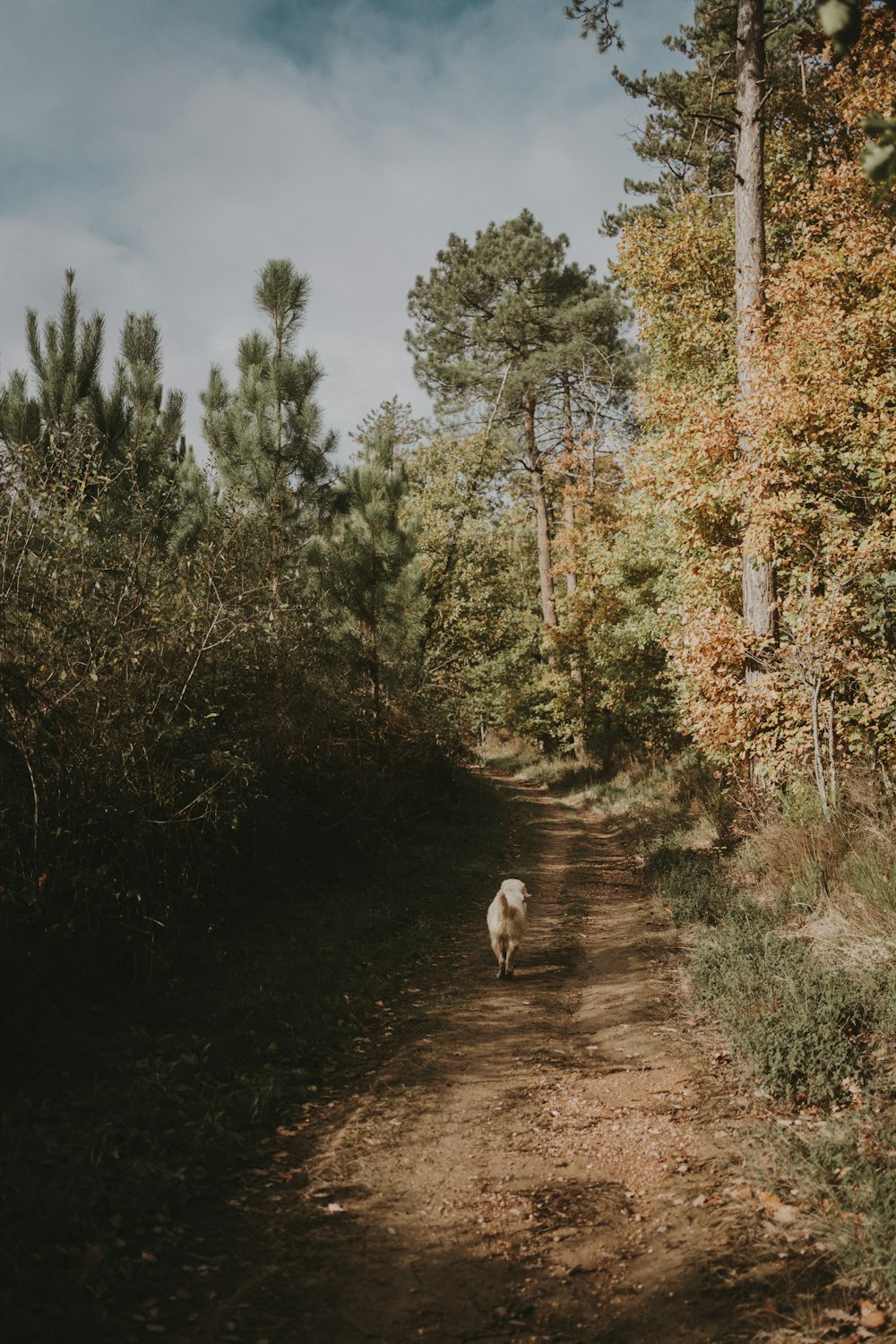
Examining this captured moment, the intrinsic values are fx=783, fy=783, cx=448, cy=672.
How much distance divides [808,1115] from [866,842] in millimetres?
3641

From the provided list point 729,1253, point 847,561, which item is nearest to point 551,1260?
point 729,1253

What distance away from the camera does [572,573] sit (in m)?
25.1

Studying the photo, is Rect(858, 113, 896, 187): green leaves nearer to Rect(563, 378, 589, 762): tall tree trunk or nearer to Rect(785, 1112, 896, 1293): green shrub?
Rect(785, 1112, 896, 1293): green shrub

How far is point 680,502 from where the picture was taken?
427 inches

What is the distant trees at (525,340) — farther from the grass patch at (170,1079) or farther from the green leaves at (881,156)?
the green leaves at (881,156)

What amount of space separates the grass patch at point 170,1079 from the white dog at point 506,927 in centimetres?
88

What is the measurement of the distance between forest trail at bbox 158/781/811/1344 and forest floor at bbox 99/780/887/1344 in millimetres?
11

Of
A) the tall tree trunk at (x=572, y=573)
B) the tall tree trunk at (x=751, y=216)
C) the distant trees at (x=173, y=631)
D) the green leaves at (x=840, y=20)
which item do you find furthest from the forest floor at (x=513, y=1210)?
the tall tree trunk at (x=572, y=573)

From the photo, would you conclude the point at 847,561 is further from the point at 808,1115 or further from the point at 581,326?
the point at 581,326

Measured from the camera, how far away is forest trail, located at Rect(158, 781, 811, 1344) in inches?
121

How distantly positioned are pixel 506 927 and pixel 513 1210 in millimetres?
3348

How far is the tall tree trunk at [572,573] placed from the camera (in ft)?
75.9

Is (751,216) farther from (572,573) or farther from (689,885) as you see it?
(572,573)

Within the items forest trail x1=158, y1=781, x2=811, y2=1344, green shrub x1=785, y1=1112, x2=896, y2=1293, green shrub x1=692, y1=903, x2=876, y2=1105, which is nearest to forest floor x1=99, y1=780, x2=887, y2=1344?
forest trail x1=158, y1=781, x2=811, y2=1344
